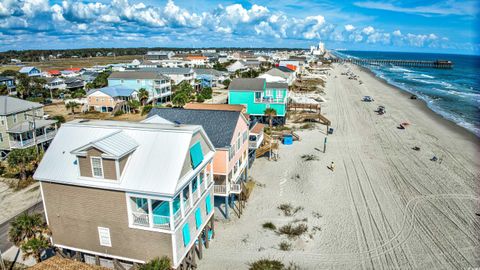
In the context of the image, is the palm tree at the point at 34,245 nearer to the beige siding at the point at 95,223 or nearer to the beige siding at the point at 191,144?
the beige siding at the point at 95,223

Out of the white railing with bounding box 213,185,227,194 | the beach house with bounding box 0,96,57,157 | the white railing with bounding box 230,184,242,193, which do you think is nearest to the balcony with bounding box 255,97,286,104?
the white railing with bounding box 230,184,242,193

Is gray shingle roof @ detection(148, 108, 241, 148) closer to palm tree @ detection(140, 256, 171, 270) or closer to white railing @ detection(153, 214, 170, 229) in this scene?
white railing @ detection(153, 214, 170, 229)

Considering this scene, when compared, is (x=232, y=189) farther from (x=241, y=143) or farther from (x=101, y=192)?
(x=101, y=192)

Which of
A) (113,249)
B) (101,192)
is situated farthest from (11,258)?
(101,192)

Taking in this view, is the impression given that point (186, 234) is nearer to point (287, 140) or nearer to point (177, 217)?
point (177, 217)

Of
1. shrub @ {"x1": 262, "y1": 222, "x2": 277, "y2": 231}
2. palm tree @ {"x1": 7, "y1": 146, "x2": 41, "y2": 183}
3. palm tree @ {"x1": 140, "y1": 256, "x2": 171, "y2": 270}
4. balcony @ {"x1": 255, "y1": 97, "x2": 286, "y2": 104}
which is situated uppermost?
balcony @ {"x1": 255, "y1": 97, "x2": 286, "y2": 104}
